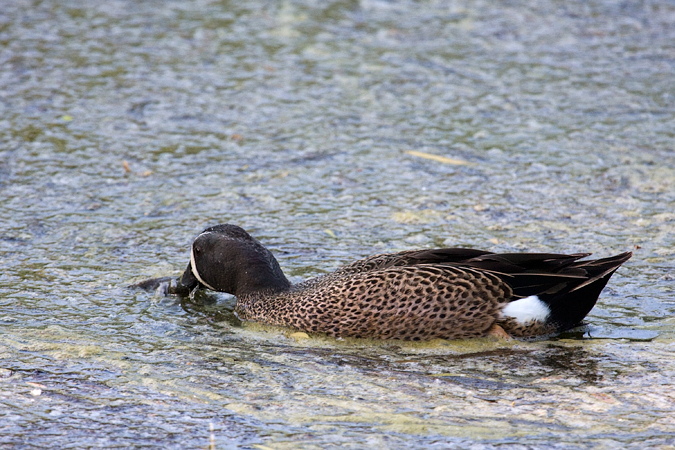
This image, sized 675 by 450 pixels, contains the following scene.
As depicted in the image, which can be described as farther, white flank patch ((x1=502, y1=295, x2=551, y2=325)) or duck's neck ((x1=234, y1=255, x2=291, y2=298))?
duck's neck ((x1=234, y1=255, x2=291, y2=298))

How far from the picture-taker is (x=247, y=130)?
9000mm

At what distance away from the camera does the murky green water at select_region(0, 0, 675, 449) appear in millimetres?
4641

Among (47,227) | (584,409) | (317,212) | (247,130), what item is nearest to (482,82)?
(247,130)

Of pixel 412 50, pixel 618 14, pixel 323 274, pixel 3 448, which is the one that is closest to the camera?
pixel 3 448

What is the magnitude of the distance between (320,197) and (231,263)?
63.0 inches

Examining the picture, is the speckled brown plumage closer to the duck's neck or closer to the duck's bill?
the duck's neck

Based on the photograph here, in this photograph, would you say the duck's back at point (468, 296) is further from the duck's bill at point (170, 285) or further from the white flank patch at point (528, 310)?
the duck's bill at point (170, 285)

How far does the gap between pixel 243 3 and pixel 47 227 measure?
599cm

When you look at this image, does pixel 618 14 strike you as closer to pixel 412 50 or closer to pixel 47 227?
pixel 412 50

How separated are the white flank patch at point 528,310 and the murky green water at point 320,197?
0.23 metres

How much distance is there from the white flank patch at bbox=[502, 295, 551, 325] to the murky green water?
228 mm

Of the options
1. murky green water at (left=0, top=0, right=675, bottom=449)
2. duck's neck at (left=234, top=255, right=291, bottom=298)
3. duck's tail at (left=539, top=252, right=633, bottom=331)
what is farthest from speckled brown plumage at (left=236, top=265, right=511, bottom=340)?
duck's neck at (left=234, top=255, right=291, bottom=298)

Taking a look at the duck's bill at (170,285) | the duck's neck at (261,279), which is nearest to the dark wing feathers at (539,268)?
the duck's neck at (261,279)

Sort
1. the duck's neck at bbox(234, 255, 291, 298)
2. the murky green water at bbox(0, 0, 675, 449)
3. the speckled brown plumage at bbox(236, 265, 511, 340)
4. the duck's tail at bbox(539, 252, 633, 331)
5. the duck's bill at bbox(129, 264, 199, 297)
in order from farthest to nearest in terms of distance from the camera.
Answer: the duck's bill at bbox(129, 264, 199, 297) → the duck's neck at bbox(234, 255, 291, 298) → the speckled brown plumage at bbox(236, 265, 511, 340) → the duck's tail at bbox(539, 252, 633, 331) → the murky green water at bbox(0, 0, 675, 449)
